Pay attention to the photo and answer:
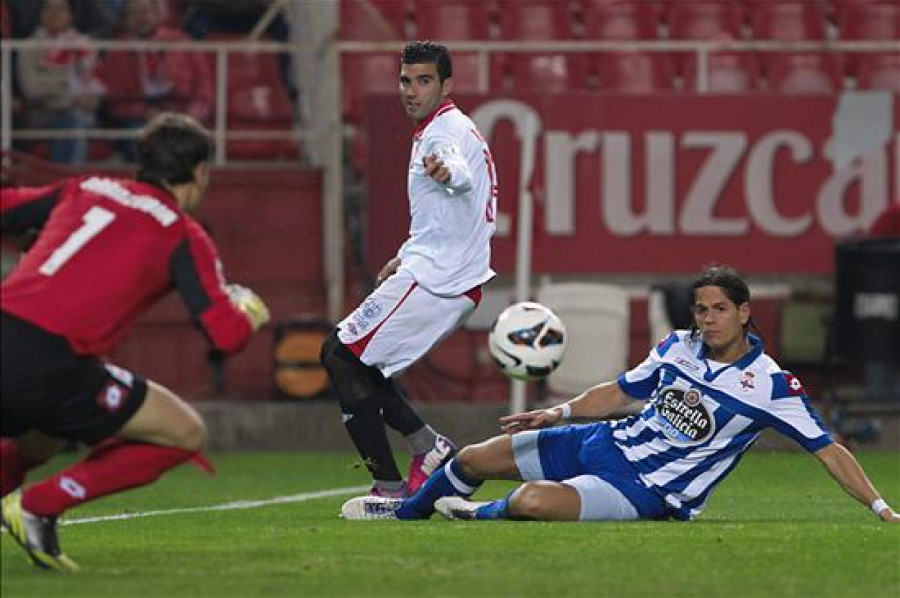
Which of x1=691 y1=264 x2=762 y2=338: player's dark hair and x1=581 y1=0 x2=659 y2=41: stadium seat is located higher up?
x1=581 y1=0 x2=659 y2=41: stadium seat

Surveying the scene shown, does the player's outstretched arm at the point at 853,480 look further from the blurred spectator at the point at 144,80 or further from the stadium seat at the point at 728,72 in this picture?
the stadium seat at the point at 728,72

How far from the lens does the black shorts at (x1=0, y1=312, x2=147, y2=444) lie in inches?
302

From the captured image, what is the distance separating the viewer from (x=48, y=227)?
308 inches

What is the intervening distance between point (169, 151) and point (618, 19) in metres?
12.6

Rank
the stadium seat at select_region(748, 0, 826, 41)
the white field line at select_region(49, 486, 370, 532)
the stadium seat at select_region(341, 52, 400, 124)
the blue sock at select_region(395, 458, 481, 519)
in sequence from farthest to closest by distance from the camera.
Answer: the stadium seat at select_region(748, 0, 826, 41) < the stadium seat at select_region(341, 52, 400, 124) < the white field line at select_region(49, 486, 370, 532) < the blue sock at select_region(395, 458, 481, 519)

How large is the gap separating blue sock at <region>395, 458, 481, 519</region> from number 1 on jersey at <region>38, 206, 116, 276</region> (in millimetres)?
2913

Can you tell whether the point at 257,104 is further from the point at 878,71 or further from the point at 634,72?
the point at 878,71

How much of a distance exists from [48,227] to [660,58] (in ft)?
41.1

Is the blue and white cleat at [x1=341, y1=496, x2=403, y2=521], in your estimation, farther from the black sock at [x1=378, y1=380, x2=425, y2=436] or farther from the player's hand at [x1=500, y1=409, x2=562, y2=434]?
the player's hand at [x1=500, y1=409, x2=562, y2=434]

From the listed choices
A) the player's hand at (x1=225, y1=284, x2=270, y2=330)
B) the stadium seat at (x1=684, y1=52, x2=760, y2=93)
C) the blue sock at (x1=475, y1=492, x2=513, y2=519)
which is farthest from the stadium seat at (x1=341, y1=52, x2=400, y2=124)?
the player's hand at (x1=225, y1=284, x2=270, y2=330)

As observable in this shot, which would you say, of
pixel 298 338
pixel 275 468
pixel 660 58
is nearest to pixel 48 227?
pixel 275 468

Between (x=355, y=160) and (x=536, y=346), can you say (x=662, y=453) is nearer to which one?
(x=536, y=346)

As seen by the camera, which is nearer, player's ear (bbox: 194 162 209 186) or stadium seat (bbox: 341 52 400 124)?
player's ear (bbox: 194 162 209 186)

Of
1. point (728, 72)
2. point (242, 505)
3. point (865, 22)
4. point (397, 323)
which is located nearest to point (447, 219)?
point (397, 323)
